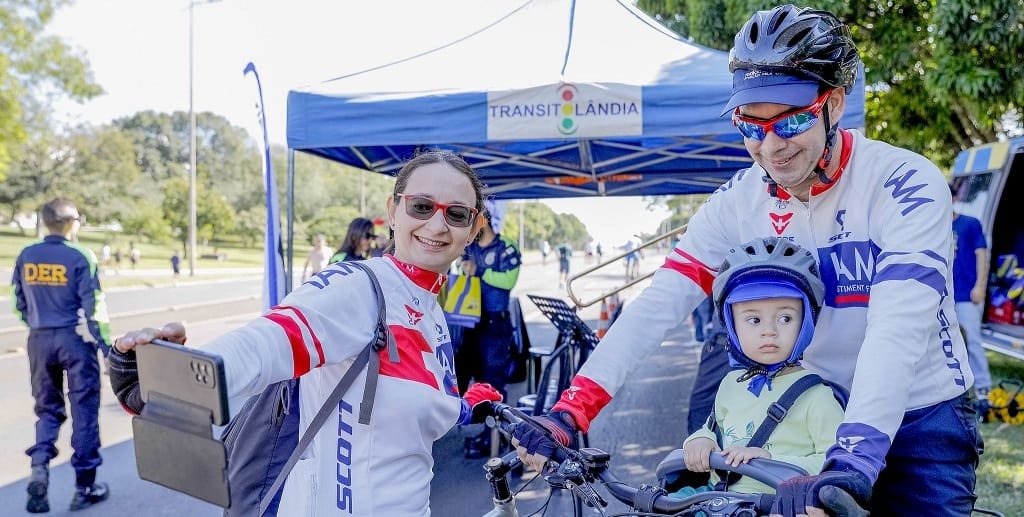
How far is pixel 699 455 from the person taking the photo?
6.49 ft

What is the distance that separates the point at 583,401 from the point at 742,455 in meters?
0.47

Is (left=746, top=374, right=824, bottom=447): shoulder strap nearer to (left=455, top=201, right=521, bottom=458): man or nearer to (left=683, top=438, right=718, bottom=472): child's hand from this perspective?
(left=683, top=438, right=718, bottom=472): child's hand

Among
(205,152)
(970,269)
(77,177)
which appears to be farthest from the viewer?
(205,152)

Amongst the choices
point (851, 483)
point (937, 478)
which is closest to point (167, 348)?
point (851, 483)

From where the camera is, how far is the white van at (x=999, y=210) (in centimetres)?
904

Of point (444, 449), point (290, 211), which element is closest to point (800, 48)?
point (290, 211)

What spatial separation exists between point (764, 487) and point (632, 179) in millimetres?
6977

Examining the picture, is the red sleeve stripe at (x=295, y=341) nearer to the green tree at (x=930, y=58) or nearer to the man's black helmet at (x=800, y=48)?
the man's black helmet at (x=800, y=48)

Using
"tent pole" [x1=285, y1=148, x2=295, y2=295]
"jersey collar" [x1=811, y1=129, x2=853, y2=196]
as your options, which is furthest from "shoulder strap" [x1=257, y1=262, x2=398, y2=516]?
"tent pole" [x1=285, y1=148, x2=295, y2=295]

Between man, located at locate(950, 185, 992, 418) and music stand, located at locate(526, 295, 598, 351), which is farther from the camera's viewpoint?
man, located at locate(950, 185, 992, 418)

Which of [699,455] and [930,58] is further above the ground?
[930,58]

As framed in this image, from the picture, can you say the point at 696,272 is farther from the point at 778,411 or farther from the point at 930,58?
the point at 930,58

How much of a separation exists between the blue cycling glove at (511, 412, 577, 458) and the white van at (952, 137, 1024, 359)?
27.0 ft

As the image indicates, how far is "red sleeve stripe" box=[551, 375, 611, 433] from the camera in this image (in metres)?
2.12
